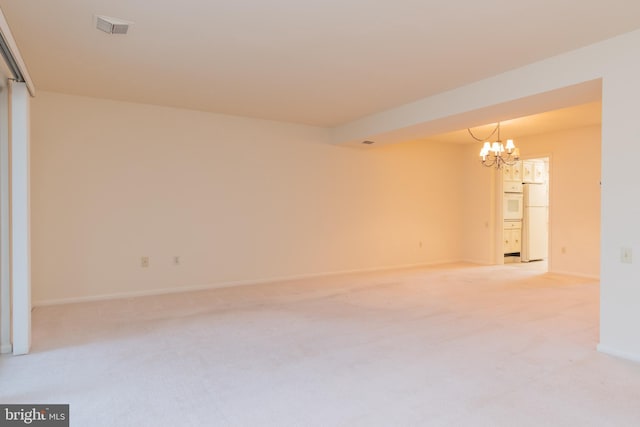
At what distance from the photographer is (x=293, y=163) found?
5891mm

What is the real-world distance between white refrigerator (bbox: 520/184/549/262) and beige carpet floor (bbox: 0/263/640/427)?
11.5ft

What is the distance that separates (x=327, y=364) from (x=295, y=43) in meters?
2.44

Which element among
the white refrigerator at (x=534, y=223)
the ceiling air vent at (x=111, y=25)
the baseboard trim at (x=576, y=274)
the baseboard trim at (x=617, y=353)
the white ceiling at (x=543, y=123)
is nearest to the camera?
the ceiling air vent at (x=111, y=25)

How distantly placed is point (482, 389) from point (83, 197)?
4.54m

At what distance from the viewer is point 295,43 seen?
3.01 m

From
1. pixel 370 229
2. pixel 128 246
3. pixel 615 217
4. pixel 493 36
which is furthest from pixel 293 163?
pixel 615 217

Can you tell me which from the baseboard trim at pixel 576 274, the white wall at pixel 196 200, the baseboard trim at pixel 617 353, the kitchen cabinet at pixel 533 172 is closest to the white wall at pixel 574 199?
the baseboard trim at pixel 576 274

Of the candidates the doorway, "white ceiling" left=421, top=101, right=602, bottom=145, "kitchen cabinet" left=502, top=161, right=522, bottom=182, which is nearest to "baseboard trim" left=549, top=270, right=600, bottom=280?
the doorway

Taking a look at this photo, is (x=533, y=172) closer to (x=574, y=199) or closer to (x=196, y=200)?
(x=574, y=199)

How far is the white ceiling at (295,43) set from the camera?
2.50 meters

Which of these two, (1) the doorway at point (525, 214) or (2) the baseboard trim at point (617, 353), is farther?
(1) the doorway at point (525, 214)

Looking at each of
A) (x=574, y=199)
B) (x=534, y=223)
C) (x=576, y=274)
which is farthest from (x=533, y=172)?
(x=576, y=274)

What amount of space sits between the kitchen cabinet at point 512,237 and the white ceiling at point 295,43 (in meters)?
4.52

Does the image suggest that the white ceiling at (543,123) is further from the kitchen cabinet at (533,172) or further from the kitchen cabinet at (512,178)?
the kitchen cabinet at (533,172)
